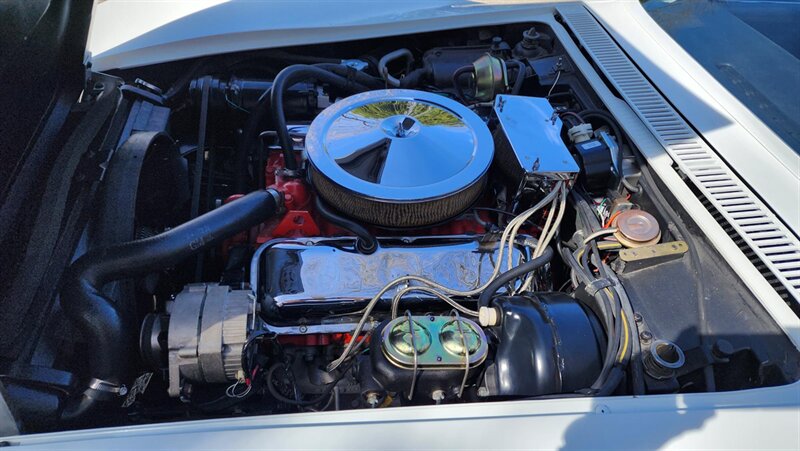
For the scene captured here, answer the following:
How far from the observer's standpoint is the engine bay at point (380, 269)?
1119 mm

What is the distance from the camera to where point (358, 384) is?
129cm

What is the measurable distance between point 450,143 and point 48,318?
1.03m

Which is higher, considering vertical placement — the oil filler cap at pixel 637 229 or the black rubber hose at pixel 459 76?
the black rubber hose at pixel 459 76

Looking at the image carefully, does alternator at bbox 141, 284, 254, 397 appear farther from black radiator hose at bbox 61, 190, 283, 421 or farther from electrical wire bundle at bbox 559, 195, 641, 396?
electrical wire bundle at bbox 559, 195, 641, 396

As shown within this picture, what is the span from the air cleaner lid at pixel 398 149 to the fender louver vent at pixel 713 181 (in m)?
0.50

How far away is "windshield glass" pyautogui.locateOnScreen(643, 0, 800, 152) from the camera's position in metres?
1.79

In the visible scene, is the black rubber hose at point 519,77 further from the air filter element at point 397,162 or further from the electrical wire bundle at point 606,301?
the electrical wire bundle at point 606,301

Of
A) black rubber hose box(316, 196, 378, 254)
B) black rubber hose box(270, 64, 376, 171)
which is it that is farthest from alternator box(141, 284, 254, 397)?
black rubber hose box(270, 64, 376, 171)

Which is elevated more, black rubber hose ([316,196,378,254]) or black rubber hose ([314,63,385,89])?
black rubber hose ([314,63,385,89])

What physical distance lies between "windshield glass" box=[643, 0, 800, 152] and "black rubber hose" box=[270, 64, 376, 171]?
134cm

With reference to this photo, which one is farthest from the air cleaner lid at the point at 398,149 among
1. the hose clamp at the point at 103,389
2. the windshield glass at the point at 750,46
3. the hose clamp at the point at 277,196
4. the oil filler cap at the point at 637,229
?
the windshield glass at the point at 750,46

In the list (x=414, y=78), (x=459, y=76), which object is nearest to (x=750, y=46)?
(x=459, y=76)

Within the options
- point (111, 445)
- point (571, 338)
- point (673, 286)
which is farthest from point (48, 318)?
point (673, 286)

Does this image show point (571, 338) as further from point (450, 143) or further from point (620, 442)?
point (450, 143)
